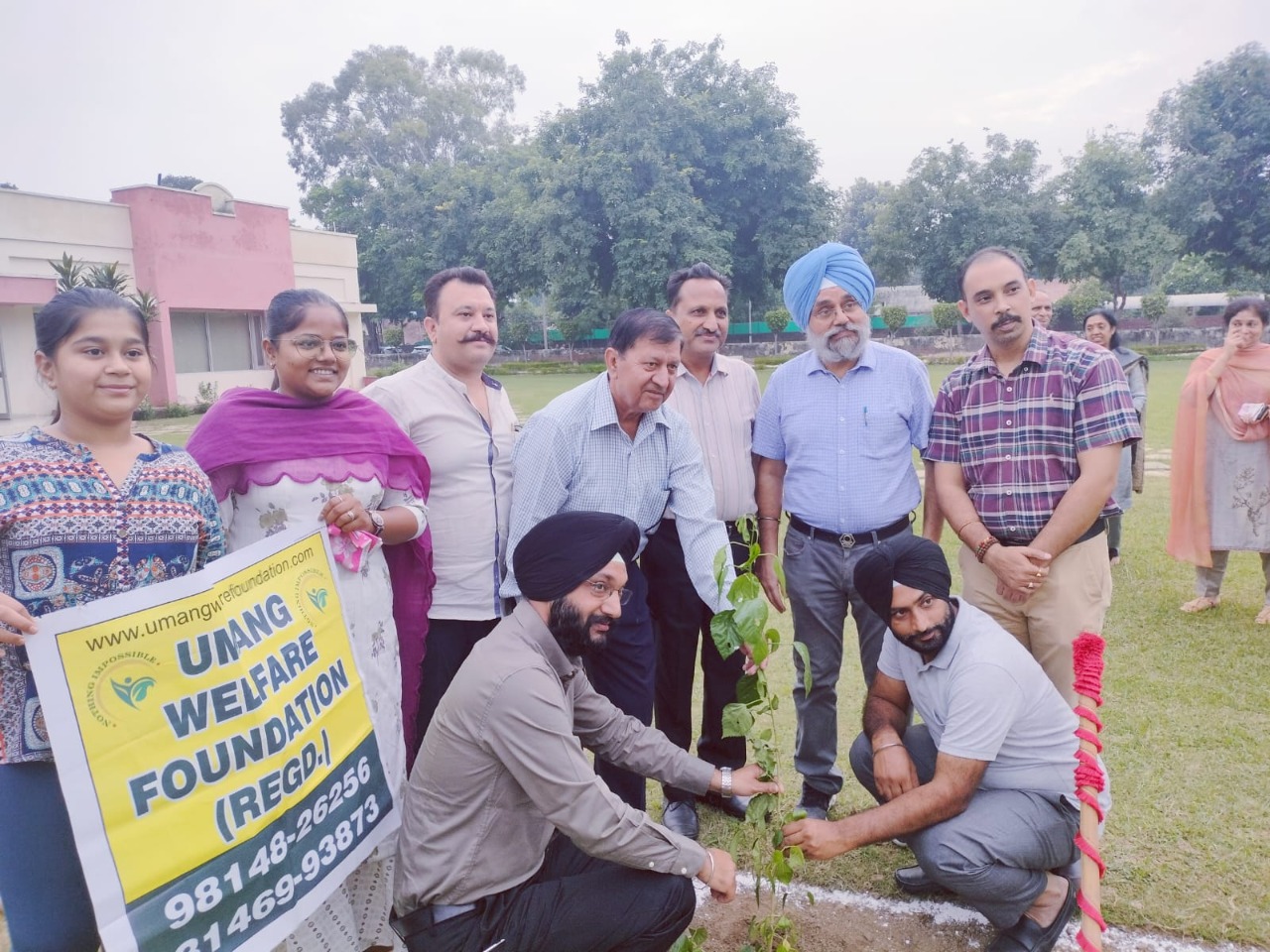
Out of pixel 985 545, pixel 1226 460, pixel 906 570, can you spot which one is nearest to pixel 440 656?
pixel 906 570

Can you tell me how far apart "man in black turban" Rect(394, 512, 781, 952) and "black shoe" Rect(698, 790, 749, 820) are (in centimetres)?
129

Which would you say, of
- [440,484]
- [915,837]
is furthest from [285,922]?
[915,837]

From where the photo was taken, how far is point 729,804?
3.91 meters

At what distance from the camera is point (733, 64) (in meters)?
36.6

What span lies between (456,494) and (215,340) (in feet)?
88.4

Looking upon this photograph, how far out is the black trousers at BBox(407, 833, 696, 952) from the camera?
7.87ft

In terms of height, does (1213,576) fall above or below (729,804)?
above

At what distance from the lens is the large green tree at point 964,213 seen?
39.7m

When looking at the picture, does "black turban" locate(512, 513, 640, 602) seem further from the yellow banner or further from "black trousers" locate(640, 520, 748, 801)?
"black trousers" locate(640, 520, 748, 801)

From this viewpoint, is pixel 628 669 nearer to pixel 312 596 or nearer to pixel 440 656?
pixel 440 656

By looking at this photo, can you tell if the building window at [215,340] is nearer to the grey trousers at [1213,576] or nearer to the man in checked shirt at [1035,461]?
the grey trousers at [1213,576]

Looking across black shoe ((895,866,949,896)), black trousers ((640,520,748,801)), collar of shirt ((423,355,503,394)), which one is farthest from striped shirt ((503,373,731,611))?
A: black shoe ((895,866,949,896))

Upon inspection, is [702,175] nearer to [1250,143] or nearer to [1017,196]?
[1017,196]

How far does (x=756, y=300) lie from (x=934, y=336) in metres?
7.59
